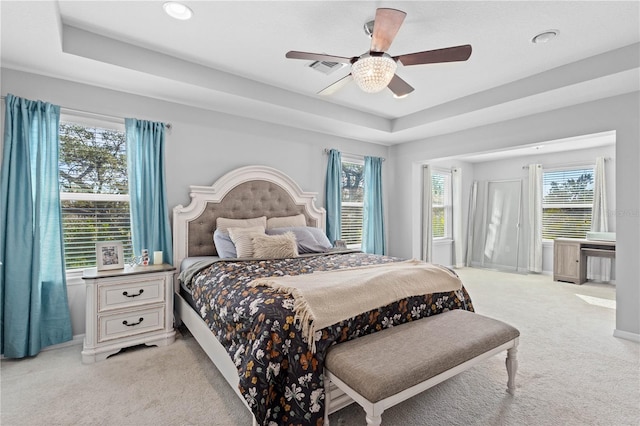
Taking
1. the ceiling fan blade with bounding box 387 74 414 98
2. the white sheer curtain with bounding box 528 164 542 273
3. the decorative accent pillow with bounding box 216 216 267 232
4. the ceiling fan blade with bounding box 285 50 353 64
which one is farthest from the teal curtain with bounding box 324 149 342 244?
the white sheer curtain with bounding box 528 164 542 273

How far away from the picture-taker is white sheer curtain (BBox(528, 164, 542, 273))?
237 inches

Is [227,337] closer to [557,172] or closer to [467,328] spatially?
[467,328]

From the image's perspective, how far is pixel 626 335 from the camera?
299 cm

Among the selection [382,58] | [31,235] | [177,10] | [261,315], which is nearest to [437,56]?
[382,58]

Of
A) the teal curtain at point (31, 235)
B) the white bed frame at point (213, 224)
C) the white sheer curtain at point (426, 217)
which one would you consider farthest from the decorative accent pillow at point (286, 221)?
the white sheer curtain at point (426, 217)

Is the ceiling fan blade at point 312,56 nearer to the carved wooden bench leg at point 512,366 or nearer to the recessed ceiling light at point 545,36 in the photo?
the recessed ceiling light at point 545,36

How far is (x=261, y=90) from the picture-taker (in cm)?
336

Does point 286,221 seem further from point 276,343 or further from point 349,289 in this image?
point 276,343

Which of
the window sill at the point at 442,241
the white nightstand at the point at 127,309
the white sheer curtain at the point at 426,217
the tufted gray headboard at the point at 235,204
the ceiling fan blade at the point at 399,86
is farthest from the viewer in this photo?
the window sill at the point at 442,241

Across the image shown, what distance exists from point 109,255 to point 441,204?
19.1ft

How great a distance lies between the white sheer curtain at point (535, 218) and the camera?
19.8 ft

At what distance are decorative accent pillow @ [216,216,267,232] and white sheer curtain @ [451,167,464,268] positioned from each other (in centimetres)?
460

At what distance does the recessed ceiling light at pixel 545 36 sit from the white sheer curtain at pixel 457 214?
421cm

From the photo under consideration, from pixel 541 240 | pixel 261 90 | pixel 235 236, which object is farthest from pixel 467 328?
pixel 541 240
